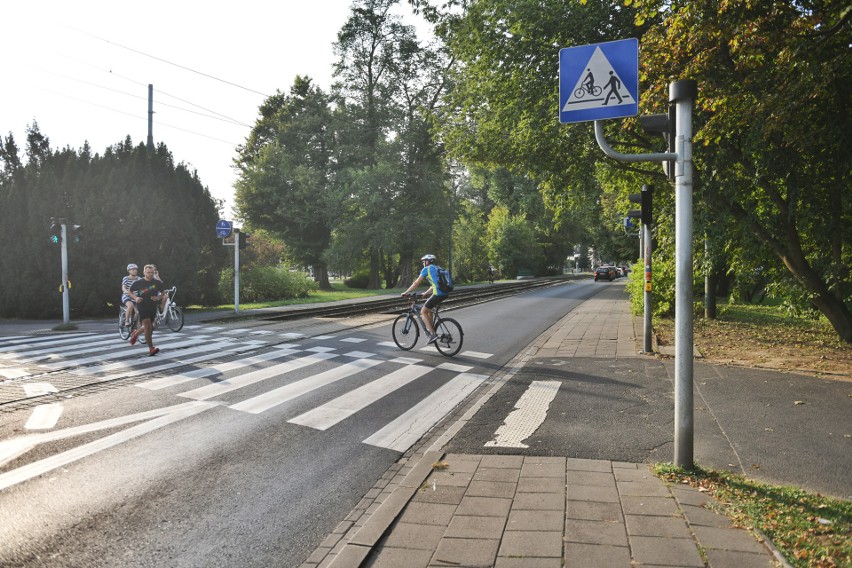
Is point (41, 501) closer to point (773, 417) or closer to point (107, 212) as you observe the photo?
point (773, 417)

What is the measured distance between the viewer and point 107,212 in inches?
761

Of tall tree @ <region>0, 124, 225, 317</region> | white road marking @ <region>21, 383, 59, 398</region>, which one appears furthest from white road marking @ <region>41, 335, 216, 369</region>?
tall tree @ <region>0, 124, 225, 317</region>

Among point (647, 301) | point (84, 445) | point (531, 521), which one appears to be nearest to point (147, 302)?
point (84, 445)

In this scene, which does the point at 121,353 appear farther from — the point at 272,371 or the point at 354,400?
the point at 354,400

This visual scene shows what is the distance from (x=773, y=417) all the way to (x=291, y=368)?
21.1 ft

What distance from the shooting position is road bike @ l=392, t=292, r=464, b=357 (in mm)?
11086

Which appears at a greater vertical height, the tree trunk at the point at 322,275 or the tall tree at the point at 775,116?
the tall tree at the point at 775,116

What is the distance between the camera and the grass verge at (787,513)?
10.4 feet

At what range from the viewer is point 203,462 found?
502 centimetres

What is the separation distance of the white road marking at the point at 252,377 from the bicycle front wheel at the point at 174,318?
5606 millimetres

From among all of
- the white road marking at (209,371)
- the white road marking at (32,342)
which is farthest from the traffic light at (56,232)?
the white road marking at (209,371)

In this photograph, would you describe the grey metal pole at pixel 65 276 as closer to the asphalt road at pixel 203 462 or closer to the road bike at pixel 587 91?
the asphalt road at pixel 203 462

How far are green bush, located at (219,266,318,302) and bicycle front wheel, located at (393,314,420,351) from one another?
54.8 ft

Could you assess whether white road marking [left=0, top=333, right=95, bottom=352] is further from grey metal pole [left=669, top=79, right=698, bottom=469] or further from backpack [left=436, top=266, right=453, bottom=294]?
grey metal pole [left=669, top=79, right=698, bottom=469]
